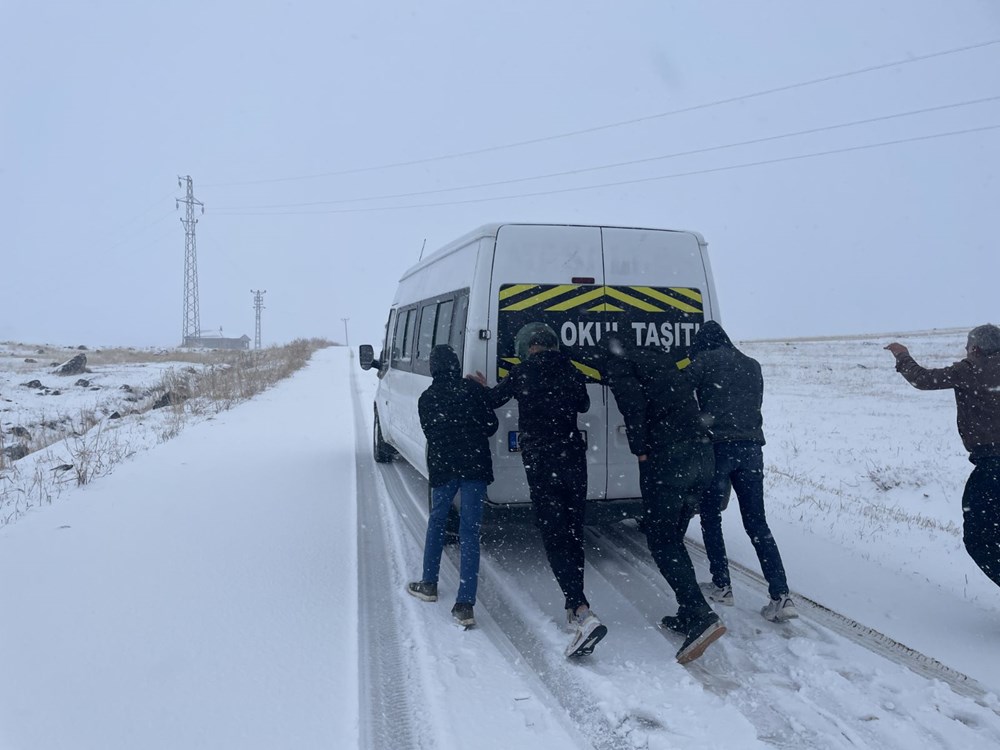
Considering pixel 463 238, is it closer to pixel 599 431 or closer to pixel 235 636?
pixel 599 431

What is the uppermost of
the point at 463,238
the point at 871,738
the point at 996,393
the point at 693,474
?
the point at 463,238

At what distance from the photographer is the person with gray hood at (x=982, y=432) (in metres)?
4.47

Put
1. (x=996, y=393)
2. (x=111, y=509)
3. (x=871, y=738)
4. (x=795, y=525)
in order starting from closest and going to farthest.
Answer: (x=871, y=738), (x=996, y=393), (x=111, y=509), (x=795, y=525)

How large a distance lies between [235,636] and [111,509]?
3.35 metres

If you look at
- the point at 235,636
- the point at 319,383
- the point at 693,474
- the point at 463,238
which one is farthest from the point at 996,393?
the point at 319,383

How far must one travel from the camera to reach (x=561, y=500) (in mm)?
4496

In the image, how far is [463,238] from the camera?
6.14m

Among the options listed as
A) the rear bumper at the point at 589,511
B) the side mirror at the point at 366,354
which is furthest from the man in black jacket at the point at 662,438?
the side mirror at the point at 366,354

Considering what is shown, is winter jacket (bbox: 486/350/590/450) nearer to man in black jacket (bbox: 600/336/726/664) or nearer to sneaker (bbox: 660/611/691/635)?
man in black jacket (bbox: 600/336/726/664)

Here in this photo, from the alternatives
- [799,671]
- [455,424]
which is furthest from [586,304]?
[799,671]

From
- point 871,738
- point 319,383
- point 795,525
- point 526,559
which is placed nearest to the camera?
point 871,738

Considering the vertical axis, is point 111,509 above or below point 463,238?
below

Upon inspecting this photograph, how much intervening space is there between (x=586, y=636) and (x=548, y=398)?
1429 mm

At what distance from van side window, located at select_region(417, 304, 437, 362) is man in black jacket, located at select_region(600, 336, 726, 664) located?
2699 mm
